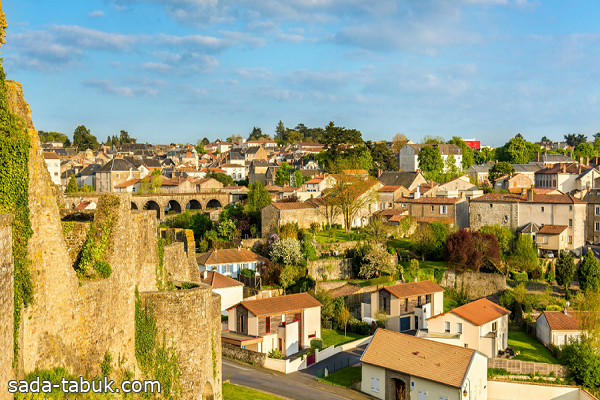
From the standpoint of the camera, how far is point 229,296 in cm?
3888

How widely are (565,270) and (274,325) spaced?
79.1ft

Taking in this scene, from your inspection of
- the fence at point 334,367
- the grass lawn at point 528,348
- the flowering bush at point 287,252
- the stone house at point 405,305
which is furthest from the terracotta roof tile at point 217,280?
the grass lawn at point 528,348

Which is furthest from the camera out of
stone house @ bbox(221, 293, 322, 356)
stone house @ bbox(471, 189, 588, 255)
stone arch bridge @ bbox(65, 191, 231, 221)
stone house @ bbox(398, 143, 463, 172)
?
stone house @ bbox(398, 143, 463, 172)

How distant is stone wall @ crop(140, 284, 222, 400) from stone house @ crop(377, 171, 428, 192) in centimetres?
5506

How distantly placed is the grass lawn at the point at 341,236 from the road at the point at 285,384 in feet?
67.0

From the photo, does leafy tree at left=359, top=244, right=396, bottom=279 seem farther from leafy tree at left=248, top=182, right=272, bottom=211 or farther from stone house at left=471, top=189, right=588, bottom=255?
leafy tree at left=248, top=182, right=272, bottom=211

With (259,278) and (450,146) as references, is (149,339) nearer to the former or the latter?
(259,278)

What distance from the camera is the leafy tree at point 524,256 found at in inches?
1768

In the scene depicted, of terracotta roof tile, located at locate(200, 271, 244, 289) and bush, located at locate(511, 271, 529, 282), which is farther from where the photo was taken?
bush, located at locate(511, 271, 529, 282)

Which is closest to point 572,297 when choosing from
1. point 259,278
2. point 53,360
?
point 259,278

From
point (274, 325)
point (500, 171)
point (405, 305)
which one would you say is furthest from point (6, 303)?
point (500, 171)

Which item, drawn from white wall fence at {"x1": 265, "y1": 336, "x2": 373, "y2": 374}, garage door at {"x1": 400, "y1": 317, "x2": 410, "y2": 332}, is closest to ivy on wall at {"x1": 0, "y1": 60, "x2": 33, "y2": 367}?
white wall fence at {"x1": 265, "y1": 336, "x2": 373, "y2": 374}

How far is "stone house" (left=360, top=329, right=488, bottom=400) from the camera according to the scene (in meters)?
26.4

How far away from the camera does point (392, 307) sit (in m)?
39.2
